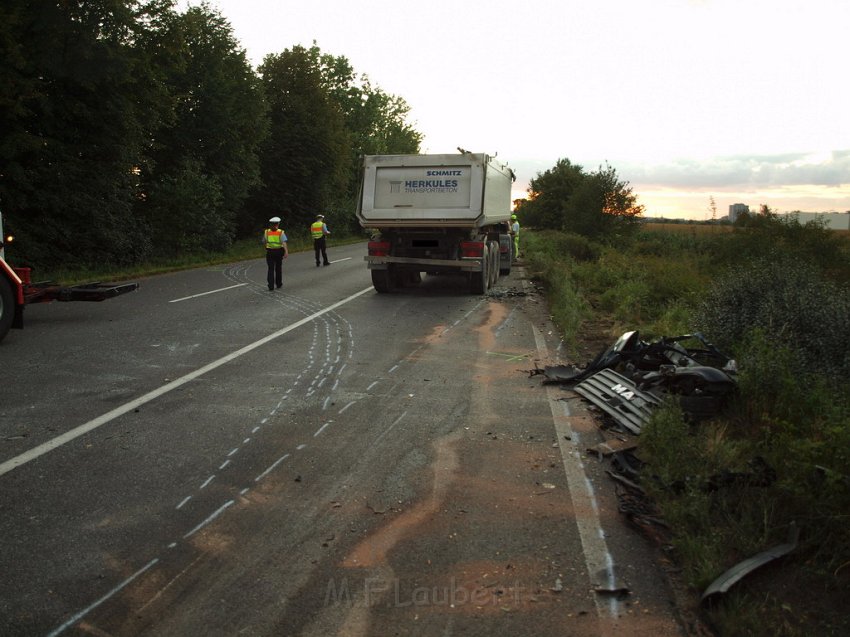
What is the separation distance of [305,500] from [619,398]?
10.8ft

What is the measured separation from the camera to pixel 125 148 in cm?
2050

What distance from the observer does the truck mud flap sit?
6.01 m

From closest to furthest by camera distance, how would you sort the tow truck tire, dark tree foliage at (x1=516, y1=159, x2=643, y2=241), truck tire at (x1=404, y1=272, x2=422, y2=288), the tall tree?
the tow truck tire → truck tire at (x1=404, y1=272, x2=422, y2=288) → dark tree foliage at (x1=516, y1=159, x2=643, y2=241) → the tall tree

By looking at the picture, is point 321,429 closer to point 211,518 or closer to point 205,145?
point 211,518

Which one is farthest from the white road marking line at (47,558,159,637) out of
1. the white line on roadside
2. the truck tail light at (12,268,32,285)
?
the truck tail light at (12,268,32,285)

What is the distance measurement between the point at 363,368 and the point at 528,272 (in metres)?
15.4

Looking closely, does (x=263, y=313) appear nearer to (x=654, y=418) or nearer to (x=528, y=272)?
(x=654, y=418)

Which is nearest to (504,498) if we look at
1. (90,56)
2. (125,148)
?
(90,56)

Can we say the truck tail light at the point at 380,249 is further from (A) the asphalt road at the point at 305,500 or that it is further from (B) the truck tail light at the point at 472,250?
(A) the asphalt road at the point at 305,500

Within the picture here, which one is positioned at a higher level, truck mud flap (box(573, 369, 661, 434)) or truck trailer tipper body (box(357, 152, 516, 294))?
truck trailer tipper body (box(357, 152, 516, 294))

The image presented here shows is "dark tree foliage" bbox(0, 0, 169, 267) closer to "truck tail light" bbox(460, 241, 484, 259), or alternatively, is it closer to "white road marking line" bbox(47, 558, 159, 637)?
"truck tail light" bbox(460, 241, 484, 259)

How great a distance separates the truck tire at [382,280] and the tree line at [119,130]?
9.04 metres

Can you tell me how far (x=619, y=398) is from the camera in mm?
6516

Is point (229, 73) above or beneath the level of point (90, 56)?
above
